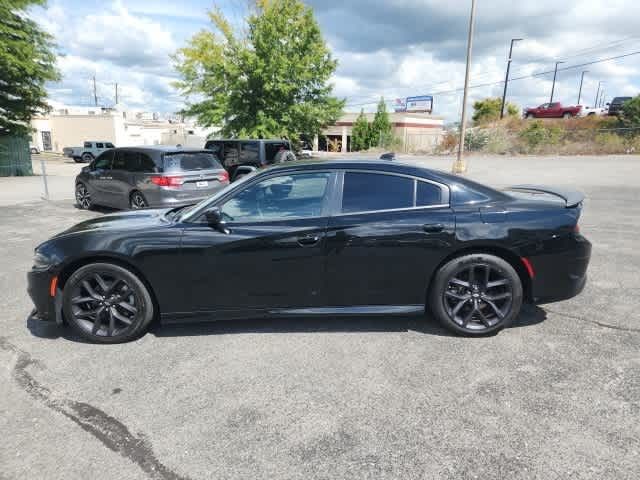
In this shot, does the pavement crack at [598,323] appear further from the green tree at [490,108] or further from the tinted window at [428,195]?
the green tree at [490,108]

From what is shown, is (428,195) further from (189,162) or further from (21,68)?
(21,68)

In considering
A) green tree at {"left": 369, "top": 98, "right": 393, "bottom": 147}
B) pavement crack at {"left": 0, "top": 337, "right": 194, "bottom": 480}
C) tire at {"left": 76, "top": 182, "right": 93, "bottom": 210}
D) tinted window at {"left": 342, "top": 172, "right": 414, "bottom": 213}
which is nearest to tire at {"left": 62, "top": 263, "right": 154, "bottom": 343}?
pavement crack at {"left": 0, "top": 337, "right": 194, "bottom": 480}

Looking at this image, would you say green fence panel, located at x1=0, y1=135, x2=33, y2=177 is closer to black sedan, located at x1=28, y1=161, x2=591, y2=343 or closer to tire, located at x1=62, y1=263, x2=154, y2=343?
black sedan, located at x1=28, y1=161, x2=591, y2=343

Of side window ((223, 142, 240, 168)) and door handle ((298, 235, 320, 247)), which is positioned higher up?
side window ((223, 142, 240, 168))

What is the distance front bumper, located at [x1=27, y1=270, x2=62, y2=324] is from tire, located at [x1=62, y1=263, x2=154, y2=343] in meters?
0.06

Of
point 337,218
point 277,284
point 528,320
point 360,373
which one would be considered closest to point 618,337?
point 528,320

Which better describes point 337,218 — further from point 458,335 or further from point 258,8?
point 258,8

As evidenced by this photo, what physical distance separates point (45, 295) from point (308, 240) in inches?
89.5

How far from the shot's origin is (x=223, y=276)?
11.4 feet

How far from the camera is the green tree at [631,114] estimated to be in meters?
28.4

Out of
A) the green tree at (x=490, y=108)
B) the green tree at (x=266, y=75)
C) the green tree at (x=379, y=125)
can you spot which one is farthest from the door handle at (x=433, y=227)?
the green tree at (x=490, y=108)

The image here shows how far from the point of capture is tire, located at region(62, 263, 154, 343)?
3.49m

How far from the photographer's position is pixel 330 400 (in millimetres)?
2742

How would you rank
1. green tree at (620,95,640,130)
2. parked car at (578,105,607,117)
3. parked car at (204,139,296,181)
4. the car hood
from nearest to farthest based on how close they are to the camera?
the car hood → parked car at (204,139,296,181) → green tree at (620,95,640,130) → parked car at (578,105,607,117)
